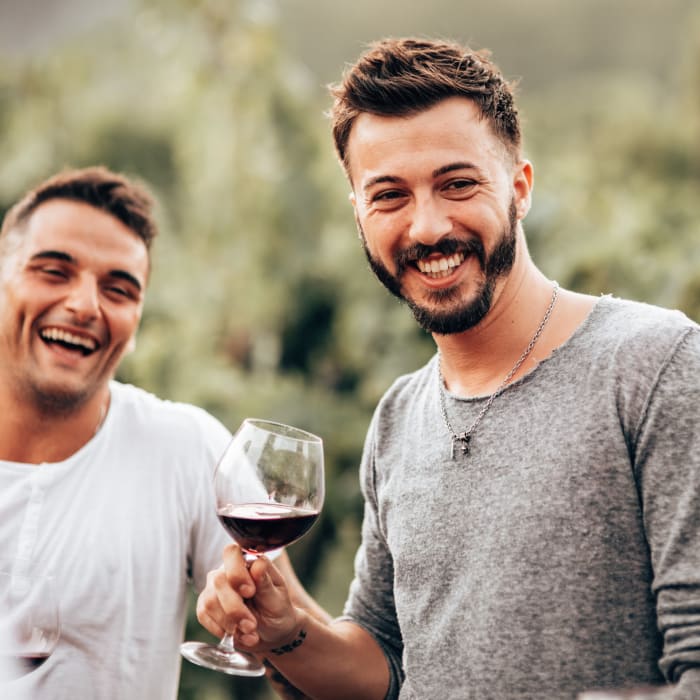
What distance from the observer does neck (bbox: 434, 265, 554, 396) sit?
163 cm

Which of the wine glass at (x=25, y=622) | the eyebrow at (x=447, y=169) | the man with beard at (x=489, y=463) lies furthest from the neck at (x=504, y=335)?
the wine glass at (x=25, y=622)

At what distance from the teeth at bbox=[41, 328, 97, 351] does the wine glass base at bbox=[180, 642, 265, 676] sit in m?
0.88

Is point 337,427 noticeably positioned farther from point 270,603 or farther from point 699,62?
point 699,62

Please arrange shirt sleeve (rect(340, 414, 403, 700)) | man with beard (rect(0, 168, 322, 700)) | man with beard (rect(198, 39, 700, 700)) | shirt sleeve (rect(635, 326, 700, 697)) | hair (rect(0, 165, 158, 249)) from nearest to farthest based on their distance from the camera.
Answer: shirt sleeve (rect(635, 326, 700, 697))
man with beard (rect(198, 39, 700, 700))
shirt sleeve (rect(340, 414, 403, 700))
man with beard (rect(0, 168, 322, 700))
hair (rect(0, 165, 158, 249))

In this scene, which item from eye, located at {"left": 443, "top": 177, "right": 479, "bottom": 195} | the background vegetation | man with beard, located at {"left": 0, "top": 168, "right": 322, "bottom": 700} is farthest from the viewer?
the background vegetation

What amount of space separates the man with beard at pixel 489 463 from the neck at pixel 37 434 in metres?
0.80

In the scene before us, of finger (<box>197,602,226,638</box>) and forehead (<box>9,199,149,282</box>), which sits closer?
finger (<box>197,602,226,638</box>)

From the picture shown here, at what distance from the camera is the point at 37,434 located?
2.14 metres

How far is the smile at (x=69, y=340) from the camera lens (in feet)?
6.99

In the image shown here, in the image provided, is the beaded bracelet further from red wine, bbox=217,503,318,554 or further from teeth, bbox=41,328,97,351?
teeth, bbox=41,328,97,351

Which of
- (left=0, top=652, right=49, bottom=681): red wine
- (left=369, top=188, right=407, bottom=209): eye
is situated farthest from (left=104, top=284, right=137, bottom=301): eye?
(left=0, top=652, right=49, bottom=681): red wine

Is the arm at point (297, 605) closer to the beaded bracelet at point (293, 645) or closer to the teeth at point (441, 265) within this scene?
the beaded bracelet at point (293, 645)

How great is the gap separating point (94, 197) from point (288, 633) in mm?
1300

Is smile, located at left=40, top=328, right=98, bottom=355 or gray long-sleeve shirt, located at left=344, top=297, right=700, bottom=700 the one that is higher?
smile, located at left=40, top=328, right=98, bottom=355
